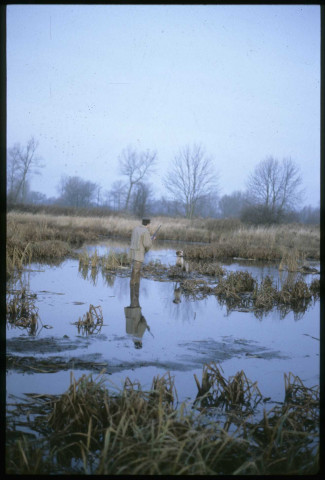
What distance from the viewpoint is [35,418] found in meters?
3.78

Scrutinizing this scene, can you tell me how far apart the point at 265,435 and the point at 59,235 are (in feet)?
70.6

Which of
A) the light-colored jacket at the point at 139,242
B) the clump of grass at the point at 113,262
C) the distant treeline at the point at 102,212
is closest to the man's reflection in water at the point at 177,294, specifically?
the light-colored jacket at the point at 139,242

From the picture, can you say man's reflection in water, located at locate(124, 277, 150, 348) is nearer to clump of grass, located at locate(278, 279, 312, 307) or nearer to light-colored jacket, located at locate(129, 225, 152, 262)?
light-colored jacket, located at locate(129, 225, 152, 262)

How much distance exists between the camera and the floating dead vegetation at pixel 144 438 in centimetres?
301

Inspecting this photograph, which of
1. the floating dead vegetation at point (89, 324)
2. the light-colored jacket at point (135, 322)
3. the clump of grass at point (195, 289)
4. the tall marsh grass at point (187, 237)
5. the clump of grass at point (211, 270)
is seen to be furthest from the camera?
the tall marsh grass at point (187, 237)

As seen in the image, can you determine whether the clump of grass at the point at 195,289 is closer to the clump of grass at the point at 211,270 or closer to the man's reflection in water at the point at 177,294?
the man's reflection in water at the point at 177,294

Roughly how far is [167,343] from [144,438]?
3.29 m

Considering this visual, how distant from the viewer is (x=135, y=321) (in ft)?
25.9

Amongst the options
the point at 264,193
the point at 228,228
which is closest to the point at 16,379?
the point at 228,228

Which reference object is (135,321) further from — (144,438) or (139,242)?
(144,438)

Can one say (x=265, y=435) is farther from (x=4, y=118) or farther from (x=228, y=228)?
(x=228, y=228)

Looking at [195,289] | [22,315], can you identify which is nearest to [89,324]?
[22,315]

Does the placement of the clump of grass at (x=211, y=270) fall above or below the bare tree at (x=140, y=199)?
below

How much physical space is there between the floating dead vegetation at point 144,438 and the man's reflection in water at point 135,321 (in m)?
2.48
